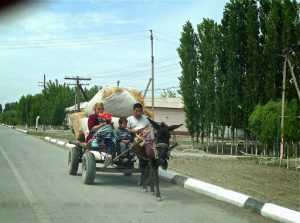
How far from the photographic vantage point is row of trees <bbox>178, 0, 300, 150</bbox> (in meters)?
30.1

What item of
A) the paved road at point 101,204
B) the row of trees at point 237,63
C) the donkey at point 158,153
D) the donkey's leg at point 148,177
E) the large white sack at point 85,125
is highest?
the row of trees at point 237,63

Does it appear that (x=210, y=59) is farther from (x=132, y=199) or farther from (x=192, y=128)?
(x=132, y=199)

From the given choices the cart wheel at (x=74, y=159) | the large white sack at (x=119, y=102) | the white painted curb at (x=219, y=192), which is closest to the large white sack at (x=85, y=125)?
the large white sack at (x=119, y=102)

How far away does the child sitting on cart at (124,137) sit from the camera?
11812 mm

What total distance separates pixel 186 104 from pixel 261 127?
11789mm

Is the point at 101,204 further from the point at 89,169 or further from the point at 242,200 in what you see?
the point at 242,200

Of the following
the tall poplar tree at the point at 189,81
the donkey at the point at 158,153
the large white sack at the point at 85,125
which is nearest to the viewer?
the donkey at the point at 158,153

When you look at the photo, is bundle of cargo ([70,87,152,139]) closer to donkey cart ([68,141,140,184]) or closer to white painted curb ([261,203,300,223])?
donkey cart ([68,141,140,184])

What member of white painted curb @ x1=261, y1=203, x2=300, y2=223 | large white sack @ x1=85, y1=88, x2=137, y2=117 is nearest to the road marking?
large white sack @ x1=85, y1=88, x2=137, y2=117

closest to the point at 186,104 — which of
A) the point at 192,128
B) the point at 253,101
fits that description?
the point at 192,128

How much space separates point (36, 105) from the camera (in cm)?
10031

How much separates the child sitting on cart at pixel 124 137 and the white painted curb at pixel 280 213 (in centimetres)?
405

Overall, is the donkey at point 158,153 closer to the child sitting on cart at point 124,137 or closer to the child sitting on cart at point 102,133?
the child sitting on cart at point 124,137

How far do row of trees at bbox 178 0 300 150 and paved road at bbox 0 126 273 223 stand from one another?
52.0 feet
